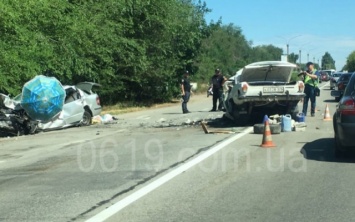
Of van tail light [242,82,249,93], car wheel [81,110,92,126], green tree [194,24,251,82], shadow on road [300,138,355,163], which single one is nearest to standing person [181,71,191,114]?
car wheel [81,110,92,126]

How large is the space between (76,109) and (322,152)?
10.4m

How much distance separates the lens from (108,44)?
2798 cm

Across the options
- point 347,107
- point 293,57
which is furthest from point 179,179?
point 293,57

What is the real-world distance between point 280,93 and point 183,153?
5646 millimetres

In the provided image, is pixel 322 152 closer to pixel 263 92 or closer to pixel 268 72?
pixel 263 92

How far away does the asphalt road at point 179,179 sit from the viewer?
6645 millimetres

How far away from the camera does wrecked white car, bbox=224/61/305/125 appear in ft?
52.8

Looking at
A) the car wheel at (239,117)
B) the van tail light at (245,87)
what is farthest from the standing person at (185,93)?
the van tail light at (245,87)

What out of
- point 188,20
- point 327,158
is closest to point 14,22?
point 327,158

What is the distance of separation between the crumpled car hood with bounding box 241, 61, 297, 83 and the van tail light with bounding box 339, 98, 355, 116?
707cm

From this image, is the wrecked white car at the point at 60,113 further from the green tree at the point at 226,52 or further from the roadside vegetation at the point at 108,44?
the green tree at the point at 226,52

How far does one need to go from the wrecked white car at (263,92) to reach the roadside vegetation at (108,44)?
6.80 metres

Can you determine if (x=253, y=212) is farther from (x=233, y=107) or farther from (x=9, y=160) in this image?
(x=233, y=107)

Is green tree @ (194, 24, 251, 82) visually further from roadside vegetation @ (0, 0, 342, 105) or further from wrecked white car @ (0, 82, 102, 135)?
wrecked white car @ (0, 82, 102, 135)
